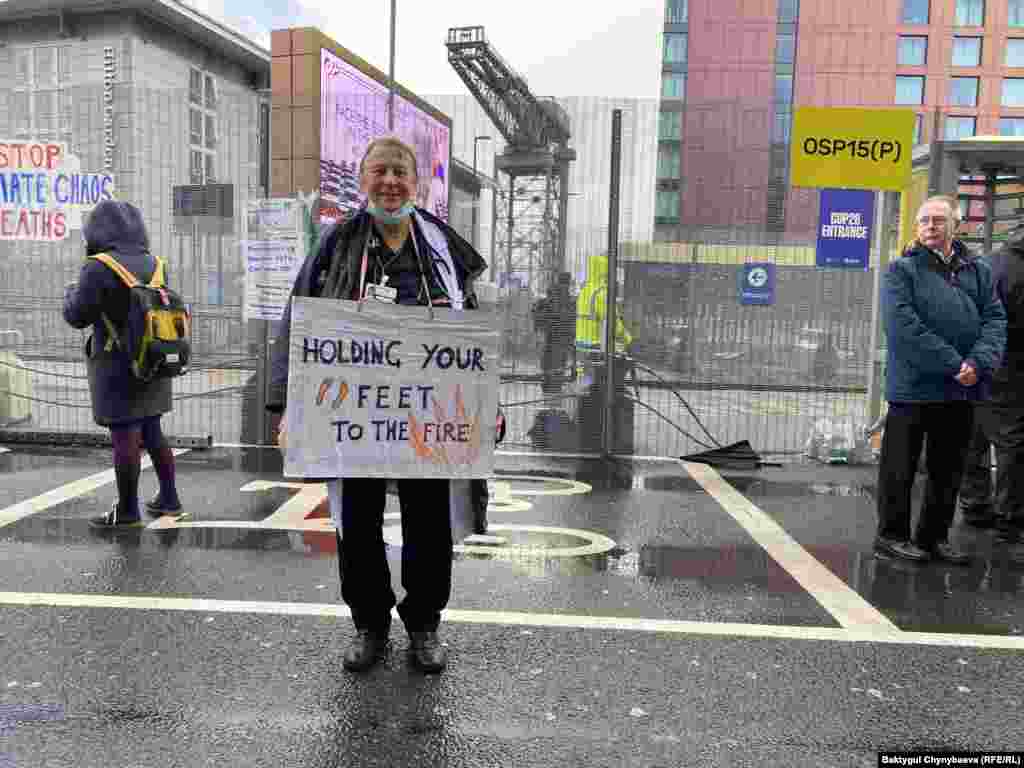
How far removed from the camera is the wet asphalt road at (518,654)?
98.5 inches

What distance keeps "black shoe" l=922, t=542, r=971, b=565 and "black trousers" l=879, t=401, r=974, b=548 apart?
1.3 inches

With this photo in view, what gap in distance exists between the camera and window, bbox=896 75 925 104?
65250mm

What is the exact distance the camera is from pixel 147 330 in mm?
4582

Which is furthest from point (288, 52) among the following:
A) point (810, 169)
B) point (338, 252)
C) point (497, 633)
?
point (497, 633)

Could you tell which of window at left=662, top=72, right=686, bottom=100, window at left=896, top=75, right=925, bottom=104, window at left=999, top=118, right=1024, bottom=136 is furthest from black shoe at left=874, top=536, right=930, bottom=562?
window at left=896, top=75, right=925, bottom=104

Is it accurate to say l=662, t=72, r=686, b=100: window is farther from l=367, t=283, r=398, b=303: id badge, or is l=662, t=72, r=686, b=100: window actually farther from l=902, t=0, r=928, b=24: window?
l=367, t=283, r=398, b=303: id badge

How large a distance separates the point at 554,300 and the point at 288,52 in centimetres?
583

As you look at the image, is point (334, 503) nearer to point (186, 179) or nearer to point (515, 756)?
point (515, 756)

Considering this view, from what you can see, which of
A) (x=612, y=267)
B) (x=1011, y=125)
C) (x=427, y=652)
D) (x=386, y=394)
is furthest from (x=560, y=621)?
(x=1011, y=125)

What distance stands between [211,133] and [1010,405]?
6455 mm

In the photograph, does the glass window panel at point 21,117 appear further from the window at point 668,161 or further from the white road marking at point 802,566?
the white road marking at point 802,566

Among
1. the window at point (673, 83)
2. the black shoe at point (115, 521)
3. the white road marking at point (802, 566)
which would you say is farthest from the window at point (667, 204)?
the window at point (673, 83)

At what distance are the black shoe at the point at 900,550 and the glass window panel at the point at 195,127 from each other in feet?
19.6

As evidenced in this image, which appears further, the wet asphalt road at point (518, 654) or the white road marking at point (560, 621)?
the white road marking at point (560, 621)
